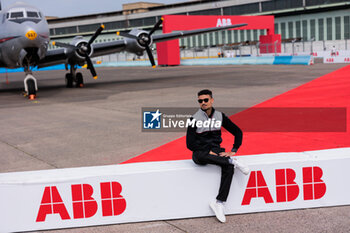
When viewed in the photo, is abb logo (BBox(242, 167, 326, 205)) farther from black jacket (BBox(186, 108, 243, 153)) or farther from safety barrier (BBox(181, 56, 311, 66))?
safety barrier (BBox(181, 56, 311, 66))

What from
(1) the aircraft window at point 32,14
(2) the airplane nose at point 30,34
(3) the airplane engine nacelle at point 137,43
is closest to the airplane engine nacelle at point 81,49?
(3) the airplane engine nacelle at point 137,43

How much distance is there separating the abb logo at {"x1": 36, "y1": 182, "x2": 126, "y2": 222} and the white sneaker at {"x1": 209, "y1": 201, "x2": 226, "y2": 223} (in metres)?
1.23

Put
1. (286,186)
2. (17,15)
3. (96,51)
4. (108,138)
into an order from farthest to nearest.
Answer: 1. (96,51)
2. (17,15)
3. (108,138)
4. (286,186)

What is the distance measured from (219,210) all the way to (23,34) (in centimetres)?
1752

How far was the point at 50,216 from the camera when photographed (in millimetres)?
5188

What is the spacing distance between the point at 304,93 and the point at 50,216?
14.8 meters

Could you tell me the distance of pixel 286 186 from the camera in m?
5.41

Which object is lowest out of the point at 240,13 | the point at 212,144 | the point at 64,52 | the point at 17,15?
the point at 212,144

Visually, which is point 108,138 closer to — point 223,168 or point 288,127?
point 288,127

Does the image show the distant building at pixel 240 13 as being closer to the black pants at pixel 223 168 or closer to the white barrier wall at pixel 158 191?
the white barrier wall at pixel 158 191

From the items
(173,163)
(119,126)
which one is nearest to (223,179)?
(173,163)

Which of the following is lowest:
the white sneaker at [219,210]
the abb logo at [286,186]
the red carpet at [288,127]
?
the red carpet at [288,127]

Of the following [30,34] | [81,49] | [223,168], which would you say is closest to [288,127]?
[223,168]

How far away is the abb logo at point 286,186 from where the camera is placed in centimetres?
539
